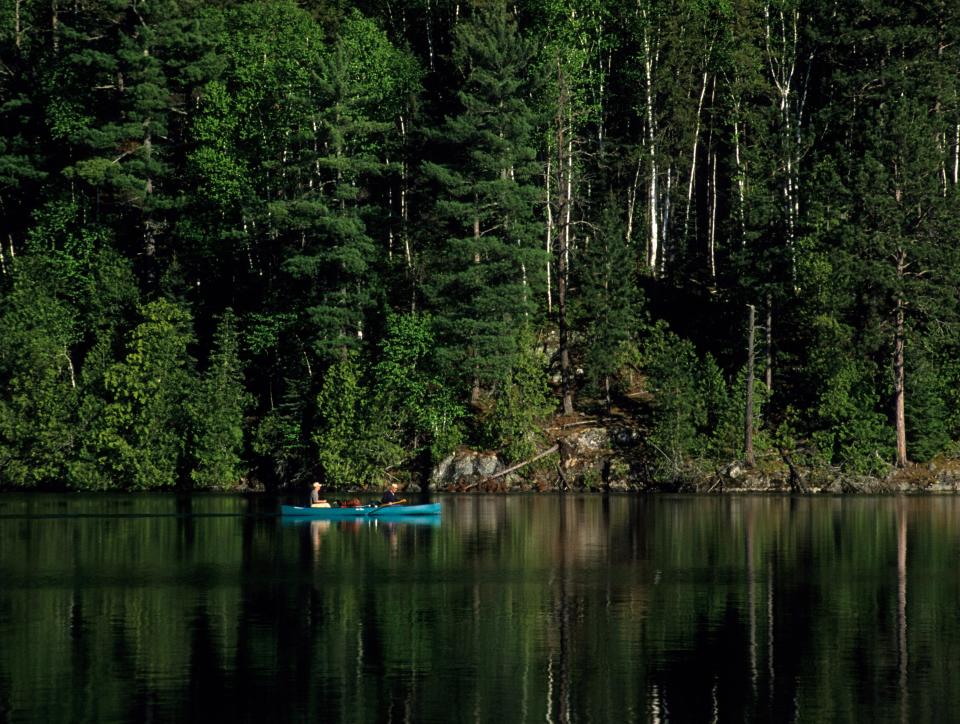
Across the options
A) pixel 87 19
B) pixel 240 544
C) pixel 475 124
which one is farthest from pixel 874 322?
pixel 87 19

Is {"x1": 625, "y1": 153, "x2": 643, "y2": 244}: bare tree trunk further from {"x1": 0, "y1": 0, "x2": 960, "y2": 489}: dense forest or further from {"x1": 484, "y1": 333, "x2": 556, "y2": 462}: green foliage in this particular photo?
{"x1": 484, "y1": 333, "x2": 556, "y2": 462}: green foliage

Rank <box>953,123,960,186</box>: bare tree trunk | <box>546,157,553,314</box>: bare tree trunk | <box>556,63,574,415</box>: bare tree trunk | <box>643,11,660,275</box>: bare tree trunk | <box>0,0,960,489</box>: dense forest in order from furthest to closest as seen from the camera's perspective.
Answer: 1. <box>643,11,660,275</box>: bare tree trunk
2. <box>953,123,960,186</box>: bare tree trunk
3. <box>546,157,553,314</box>: bare tree trunk
4. <box>556,63,574,415</box>: bare tree trunk
5. <box>0,0,960,489</box>: dense forest

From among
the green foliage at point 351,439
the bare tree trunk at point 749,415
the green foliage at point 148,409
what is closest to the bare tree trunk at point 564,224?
the bare tree trunk at point 749,415

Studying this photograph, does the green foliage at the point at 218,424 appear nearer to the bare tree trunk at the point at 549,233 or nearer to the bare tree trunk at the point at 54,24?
the bare tree trunk at the point at 549,233

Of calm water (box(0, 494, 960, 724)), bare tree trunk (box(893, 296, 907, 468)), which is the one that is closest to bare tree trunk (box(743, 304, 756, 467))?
bare tree trunk (box(893, 296, 907, 468))

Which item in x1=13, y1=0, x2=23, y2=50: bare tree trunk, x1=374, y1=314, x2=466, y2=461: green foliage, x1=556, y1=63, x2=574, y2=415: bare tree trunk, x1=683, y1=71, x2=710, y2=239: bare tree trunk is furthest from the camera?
x1=13, y1=0, x2=23, y2=50: bare tree trunk

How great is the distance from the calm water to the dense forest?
2179 centimetres

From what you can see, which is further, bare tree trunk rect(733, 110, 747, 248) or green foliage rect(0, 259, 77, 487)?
green foliage rect(0, 259, 77, 487)

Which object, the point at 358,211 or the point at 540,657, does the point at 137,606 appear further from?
the point at 358,211

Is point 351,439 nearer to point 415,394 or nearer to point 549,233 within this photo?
point 415,394

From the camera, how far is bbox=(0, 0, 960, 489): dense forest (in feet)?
274

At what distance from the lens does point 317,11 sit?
4023 inches

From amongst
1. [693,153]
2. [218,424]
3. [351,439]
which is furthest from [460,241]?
[693,153]

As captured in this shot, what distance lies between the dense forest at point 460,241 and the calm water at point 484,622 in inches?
858
